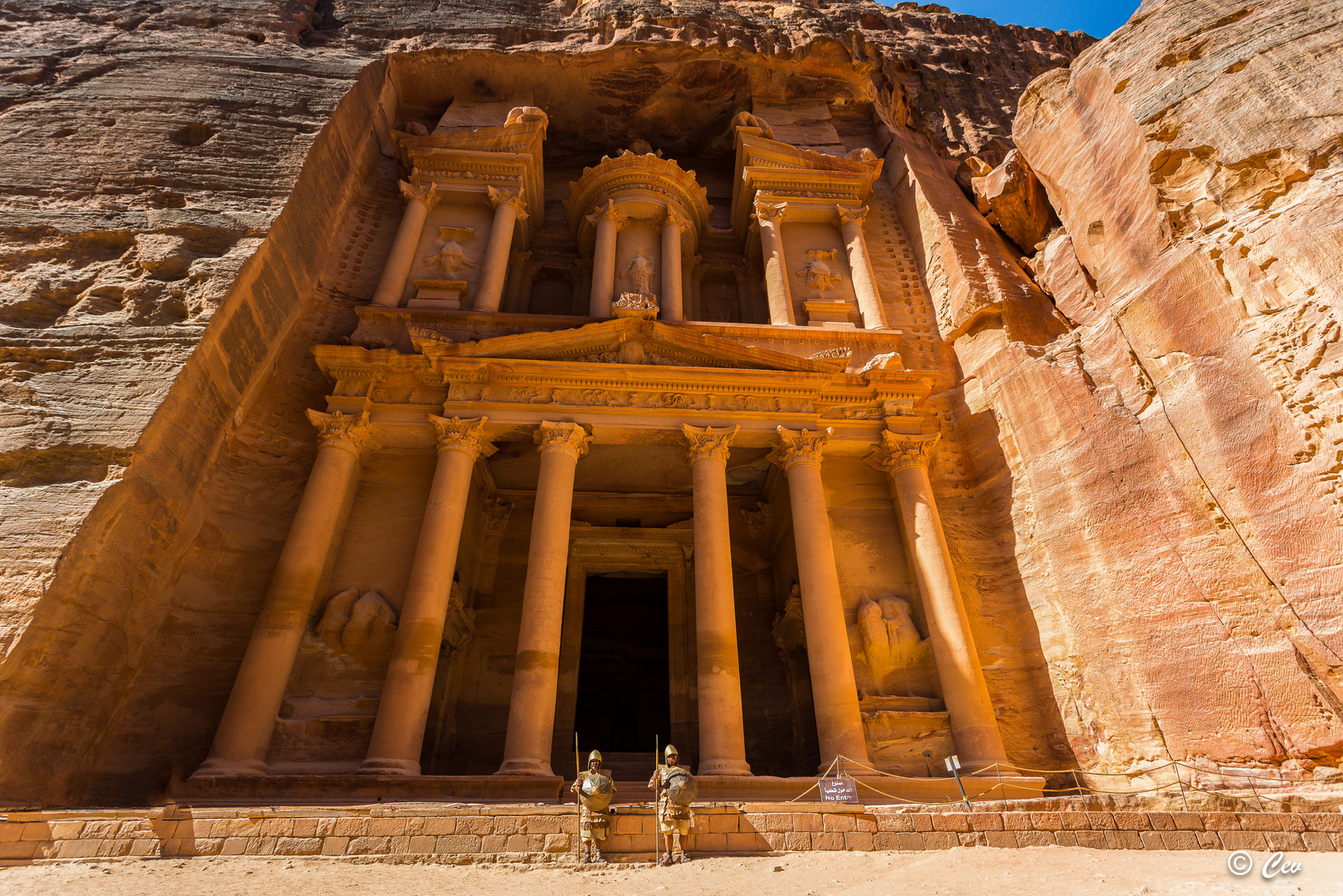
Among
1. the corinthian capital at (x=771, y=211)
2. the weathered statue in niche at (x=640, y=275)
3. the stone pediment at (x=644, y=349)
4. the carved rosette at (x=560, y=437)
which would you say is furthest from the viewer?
the corinthian capital at (x=771, y=211)

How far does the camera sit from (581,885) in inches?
213

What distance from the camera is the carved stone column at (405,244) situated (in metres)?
15.1

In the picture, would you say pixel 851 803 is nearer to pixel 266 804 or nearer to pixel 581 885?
pixel 581 885

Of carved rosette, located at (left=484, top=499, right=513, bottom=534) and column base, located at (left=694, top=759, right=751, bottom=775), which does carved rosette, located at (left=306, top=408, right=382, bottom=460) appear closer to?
carved rosette, located at (left=484, top=499, right=513, bottom=534)

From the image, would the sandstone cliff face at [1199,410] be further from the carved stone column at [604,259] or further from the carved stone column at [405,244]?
the carved stone column at [405,244]

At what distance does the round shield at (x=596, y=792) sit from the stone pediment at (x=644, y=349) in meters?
8.36

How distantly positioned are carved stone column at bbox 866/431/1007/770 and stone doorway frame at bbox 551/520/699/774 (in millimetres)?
4592

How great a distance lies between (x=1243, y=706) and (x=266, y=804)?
11.5 meters

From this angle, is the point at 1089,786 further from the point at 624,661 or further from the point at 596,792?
the point at 624,661

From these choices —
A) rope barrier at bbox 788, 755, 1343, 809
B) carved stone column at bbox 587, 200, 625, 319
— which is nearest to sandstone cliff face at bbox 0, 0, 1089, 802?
rope barrier at bbox 788, 755, 1343, 809

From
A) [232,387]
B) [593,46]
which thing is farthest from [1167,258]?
[593,46]

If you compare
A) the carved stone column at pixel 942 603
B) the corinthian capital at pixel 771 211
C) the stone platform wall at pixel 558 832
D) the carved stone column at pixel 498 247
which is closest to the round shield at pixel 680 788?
the stone platform wall at pixel 558 832

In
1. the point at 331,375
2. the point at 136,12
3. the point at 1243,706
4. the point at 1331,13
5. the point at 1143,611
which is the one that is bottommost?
the point at 1243,706

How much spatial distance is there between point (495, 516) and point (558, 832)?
381 inches
